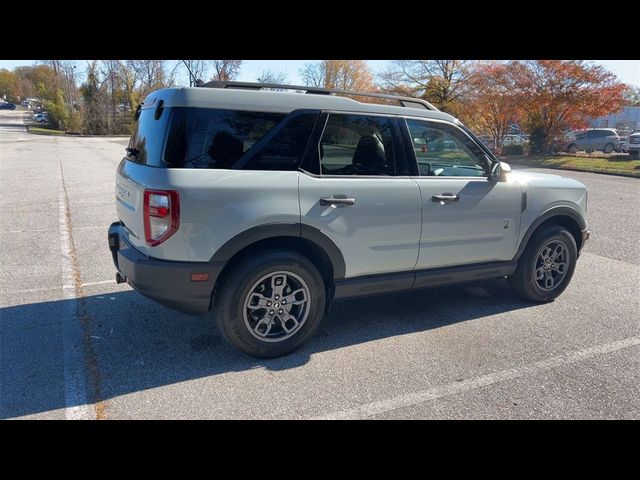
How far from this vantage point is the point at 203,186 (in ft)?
9.61

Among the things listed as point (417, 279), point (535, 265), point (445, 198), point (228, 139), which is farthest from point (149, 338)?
point (535, 265)

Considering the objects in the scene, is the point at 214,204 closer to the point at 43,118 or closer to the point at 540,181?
the point at 540,181

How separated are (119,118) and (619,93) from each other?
133 feet

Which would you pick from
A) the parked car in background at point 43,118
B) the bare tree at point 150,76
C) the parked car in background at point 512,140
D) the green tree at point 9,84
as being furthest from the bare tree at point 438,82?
the green tree at point 9,84

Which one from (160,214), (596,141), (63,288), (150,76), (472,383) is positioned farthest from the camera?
(150,76)

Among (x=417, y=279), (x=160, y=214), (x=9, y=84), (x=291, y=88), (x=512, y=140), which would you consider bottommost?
(x=417, y=279)

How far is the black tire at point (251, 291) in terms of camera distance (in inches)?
124

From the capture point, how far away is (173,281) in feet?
9.87

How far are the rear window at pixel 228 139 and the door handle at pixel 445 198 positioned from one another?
1.28 meters

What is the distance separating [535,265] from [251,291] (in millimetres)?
3066

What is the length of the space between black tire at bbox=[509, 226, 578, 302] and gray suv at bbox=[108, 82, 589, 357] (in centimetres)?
28

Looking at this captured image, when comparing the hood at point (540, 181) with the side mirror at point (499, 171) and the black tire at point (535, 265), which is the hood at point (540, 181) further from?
the black tire at point (535, 265)

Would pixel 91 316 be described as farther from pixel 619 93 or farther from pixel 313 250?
pixel 619 93

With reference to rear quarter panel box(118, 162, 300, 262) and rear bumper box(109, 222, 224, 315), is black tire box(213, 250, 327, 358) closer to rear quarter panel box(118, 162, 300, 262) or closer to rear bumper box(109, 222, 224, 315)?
rear bumper box(109, 222, 224, 315)
